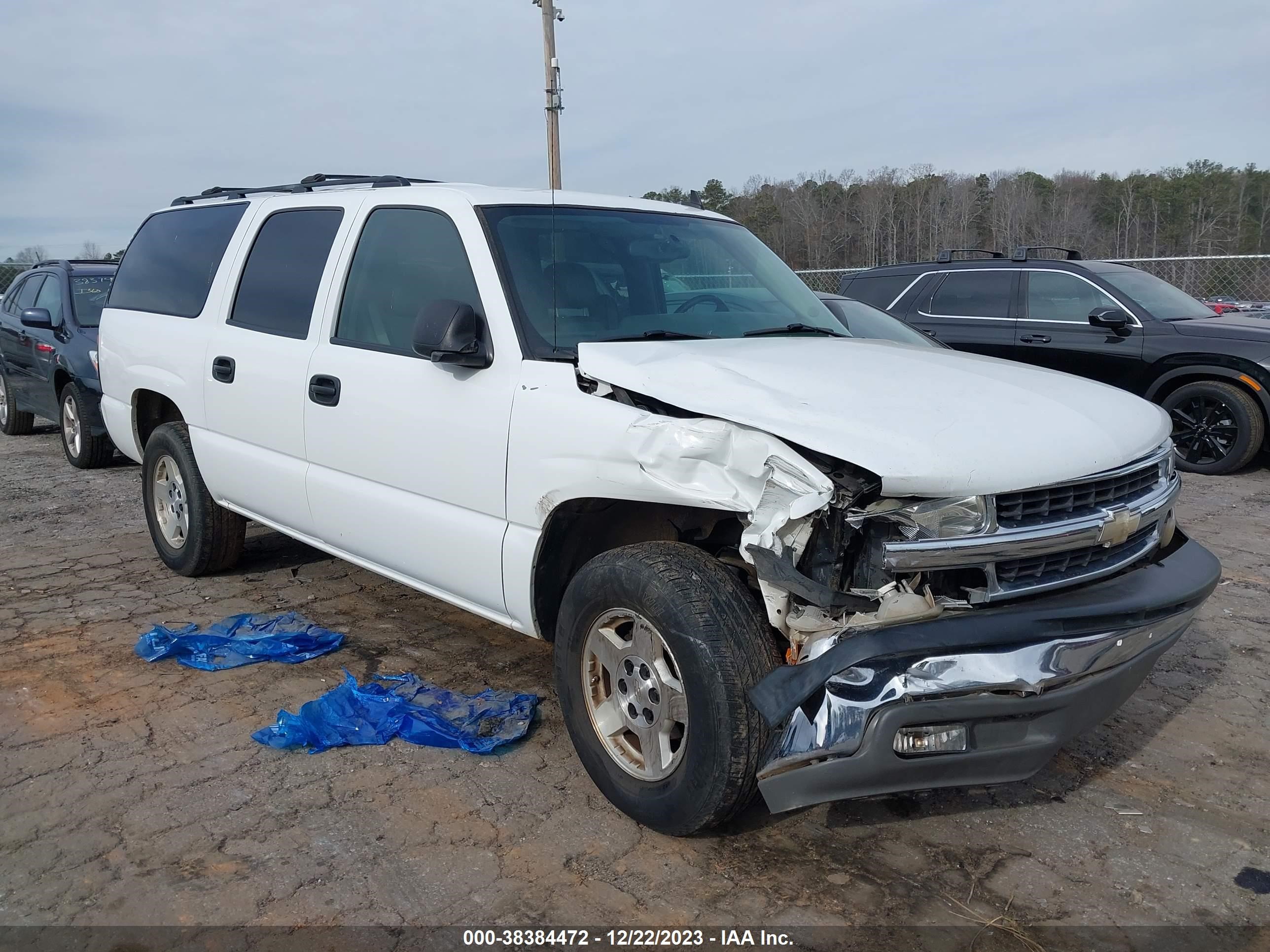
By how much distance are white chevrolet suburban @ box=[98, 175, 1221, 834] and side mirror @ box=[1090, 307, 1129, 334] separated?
5552mm

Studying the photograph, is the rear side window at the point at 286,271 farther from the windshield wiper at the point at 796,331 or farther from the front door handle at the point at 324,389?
the windshield wiper at the point at 796,331

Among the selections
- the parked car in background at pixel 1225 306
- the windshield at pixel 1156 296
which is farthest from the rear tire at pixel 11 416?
the parked car in background at pixel 1225 306

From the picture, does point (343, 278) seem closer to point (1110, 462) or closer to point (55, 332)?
point (1110, 462)

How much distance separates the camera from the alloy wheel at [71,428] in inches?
348

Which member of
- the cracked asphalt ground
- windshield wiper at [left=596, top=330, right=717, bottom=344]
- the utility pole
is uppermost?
the utility pole

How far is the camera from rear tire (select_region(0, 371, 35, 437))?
1093cm

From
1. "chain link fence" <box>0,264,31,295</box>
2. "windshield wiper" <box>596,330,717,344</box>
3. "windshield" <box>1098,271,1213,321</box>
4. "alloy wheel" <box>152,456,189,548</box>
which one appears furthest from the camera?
"chain link fence" <box>0,264,31,295</box>

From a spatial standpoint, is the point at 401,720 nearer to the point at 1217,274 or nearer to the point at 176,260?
the point at 176,260

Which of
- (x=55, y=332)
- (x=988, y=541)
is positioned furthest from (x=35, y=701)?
(x=55, y=332)

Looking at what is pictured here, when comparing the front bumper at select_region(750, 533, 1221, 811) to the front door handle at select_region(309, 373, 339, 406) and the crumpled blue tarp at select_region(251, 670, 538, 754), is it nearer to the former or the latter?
the crumpled blue tarp at select_region(251, 670, 538, 754)

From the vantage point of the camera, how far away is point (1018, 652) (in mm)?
2494

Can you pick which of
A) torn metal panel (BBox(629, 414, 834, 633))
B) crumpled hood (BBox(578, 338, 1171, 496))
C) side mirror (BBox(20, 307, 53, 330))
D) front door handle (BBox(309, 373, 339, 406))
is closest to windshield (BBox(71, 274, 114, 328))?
side mirror (BBox(20, 307, 53, 330))

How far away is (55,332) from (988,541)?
359 inches

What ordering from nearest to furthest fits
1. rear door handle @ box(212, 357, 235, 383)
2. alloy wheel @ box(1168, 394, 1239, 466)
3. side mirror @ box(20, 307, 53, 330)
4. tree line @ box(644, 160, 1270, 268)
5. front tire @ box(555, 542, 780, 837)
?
1. front tire @ box(555, 542, 780, 837)
2. rear door handle @ box(212, 357, 235, 383)
3. side mirror @ box(20, 307, 53, 330)
4. alloy wheel @ box(1168, 394, 1239, 466)
5. tree line @ box(644, 160, 1270, 268)
